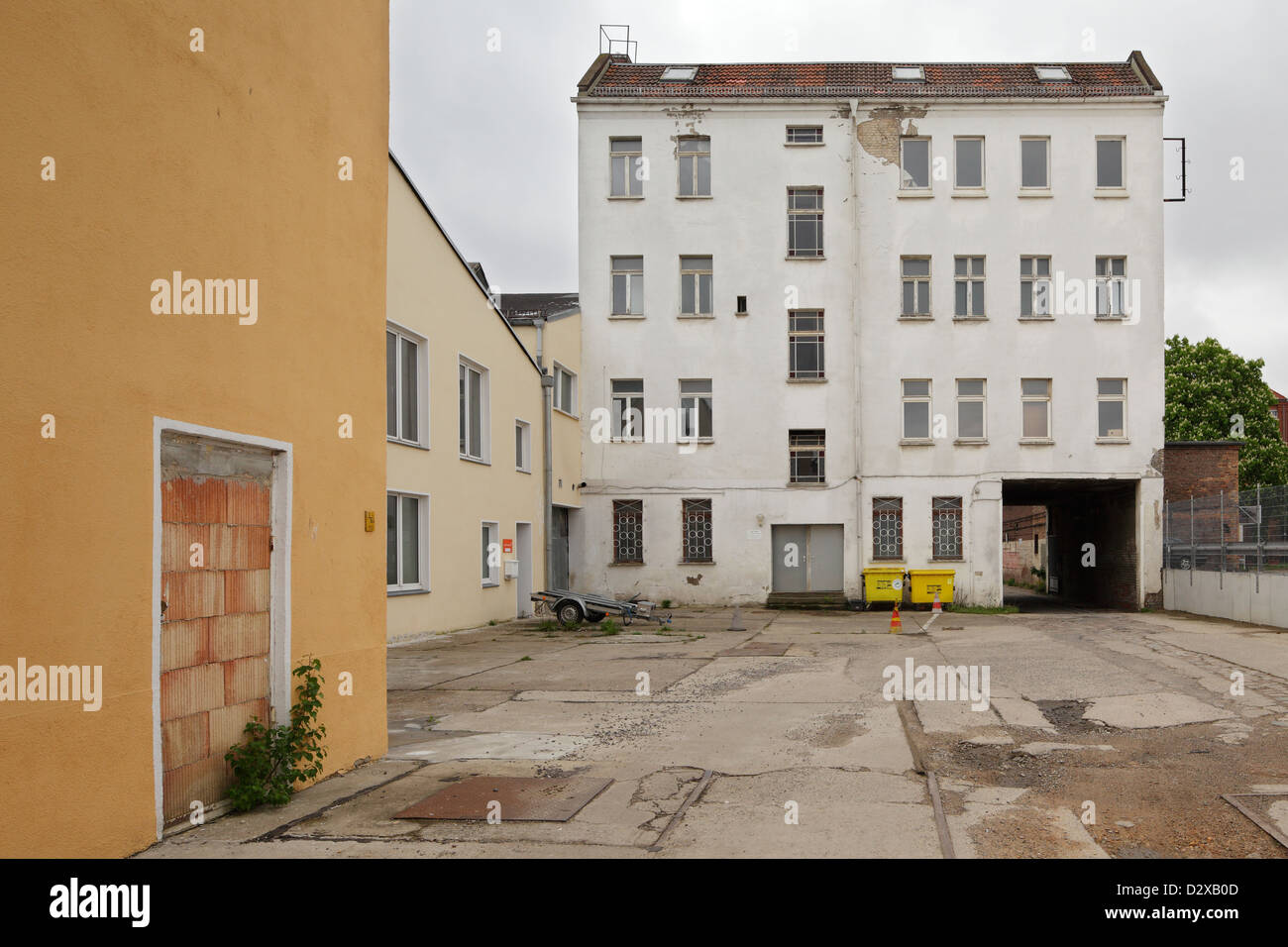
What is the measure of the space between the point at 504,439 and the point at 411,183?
7005 millimetres

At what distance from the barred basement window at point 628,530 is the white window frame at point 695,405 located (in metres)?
2.26

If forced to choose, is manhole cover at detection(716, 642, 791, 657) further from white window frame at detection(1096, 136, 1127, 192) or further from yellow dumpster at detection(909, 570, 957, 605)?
white window frame at detection(1096, 136, 1127, 192)

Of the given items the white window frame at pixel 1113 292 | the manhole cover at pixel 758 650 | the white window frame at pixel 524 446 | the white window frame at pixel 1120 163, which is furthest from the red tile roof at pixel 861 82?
the manhole cover at pixel 758 650

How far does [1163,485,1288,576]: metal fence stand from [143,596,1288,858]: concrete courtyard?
4.99m

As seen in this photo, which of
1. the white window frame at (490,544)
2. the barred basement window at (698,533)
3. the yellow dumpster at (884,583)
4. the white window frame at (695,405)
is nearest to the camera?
the white window frame at (490,544)

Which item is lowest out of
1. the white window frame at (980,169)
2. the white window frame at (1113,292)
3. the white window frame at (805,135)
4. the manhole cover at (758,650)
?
the manhole cover at (758,650)

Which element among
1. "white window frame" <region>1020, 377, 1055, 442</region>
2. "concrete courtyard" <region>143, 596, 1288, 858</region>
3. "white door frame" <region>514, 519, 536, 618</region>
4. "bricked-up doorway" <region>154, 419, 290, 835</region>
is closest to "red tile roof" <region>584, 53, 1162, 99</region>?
"white window frame" <region>1020, 377, 1055, 442</region>

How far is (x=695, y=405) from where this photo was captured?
29203 millimetres

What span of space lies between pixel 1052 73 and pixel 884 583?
15.2 meters

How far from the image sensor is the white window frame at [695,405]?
29062 mm

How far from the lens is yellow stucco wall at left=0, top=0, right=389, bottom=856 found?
4809mm

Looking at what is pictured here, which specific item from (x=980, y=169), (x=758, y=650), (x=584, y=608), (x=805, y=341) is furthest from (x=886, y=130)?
(x=758, y=650)

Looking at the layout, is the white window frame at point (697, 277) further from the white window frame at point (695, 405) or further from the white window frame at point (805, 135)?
the white window frame at point (805, 135)
